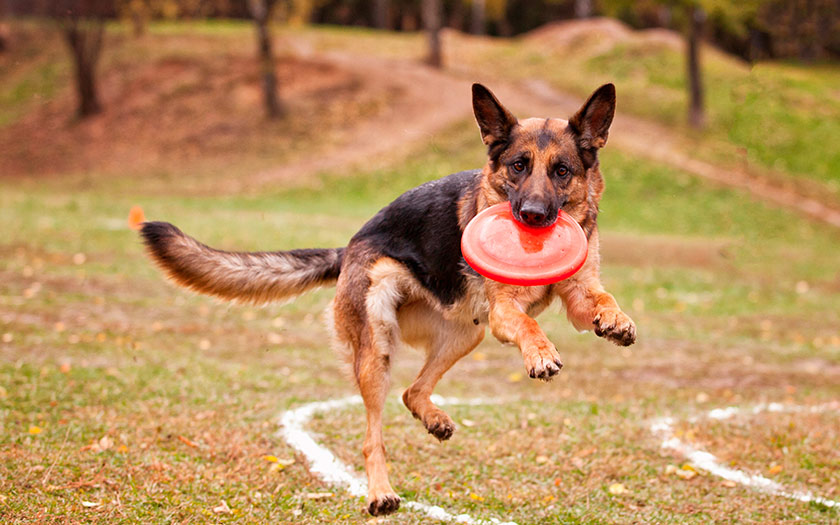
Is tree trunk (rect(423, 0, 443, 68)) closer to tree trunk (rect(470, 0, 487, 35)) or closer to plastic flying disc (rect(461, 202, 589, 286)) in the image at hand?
tree trunk (rect(470, 0, 487, 35))

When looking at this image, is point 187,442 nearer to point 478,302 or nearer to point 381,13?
point 478,302

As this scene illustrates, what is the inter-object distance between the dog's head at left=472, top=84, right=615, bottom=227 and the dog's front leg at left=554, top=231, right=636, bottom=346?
387 millimetres

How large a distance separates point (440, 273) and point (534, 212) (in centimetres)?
106

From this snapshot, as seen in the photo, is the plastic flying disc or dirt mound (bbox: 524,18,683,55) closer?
the plastic flying disc

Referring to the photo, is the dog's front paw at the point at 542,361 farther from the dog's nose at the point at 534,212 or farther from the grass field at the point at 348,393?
the grass field at the point at 348,393

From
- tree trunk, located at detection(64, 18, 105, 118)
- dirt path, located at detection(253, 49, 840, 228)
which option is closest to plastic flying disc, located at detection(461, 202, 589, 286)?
dirt path, located at detection(253, 49, 840, 228)

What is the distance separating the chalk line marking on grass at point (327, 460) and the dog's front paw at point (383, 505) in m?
0.60

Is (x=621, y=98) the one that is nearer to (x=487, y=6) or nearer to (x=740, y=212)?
(x=740, y=212)

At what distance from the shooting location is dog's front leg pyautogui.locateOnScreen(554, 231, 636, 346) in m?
5.13

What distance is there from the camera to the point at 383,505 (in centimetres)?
539

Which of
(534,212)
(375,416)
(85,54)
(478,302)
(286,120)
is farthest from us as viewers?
(85,54)

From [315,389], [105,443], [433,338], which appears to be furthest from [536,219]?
[315,389]

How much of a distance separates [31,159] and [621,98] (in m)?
25.3

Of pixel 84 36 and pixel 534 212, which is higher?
pixel 534 212
